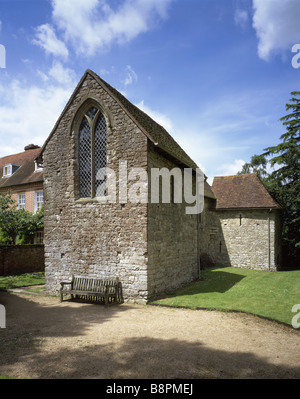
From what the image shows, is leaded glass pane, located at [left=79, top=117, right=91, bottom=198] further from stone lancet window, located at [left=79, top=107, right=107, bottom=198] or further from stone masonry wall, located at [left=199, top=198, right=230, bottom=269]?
stone masonry wall, located at [left=199, top=198, right=230, bottom=269]

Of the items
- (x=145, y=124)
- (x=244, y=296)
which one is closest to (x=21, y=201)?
(x=145, y=124)

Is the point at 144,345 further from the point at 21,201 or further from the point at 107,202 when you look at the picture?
the point at 21,201

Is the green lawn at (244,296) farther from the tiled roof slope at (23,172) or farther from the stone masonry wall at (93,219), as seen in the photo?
the tiled roof slope at (23,172)

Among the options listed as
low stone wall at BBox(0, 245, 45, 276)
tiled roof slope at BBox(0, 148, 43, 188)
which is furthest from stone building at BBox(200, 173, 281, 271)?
tiled roof slope at BBox(0, 148, 43, 188)

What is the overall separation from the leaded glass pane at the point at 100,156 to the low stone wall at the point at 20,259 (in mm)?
10186

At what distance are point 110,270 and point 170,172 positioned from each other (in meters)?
4.91

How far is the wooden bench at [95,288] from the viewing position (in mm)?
9805

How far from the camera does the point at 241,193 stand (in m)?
21.8

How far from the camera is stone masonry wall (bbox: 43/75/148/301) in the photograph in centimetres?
997

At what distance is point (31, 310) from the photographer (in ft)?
30.5

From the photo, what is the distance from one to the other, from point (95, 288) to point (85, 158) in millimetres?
5221

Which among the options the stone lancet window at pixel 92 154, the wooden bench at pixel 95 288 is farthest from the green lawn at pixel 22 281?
the stone lancet window at pixel 92 154

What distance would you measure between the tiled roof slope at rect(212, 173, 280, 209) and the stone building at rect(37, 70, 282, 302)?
927cm

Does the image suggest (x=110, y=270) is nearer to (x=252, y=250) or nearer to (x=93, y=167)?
(x=93, y=167)
